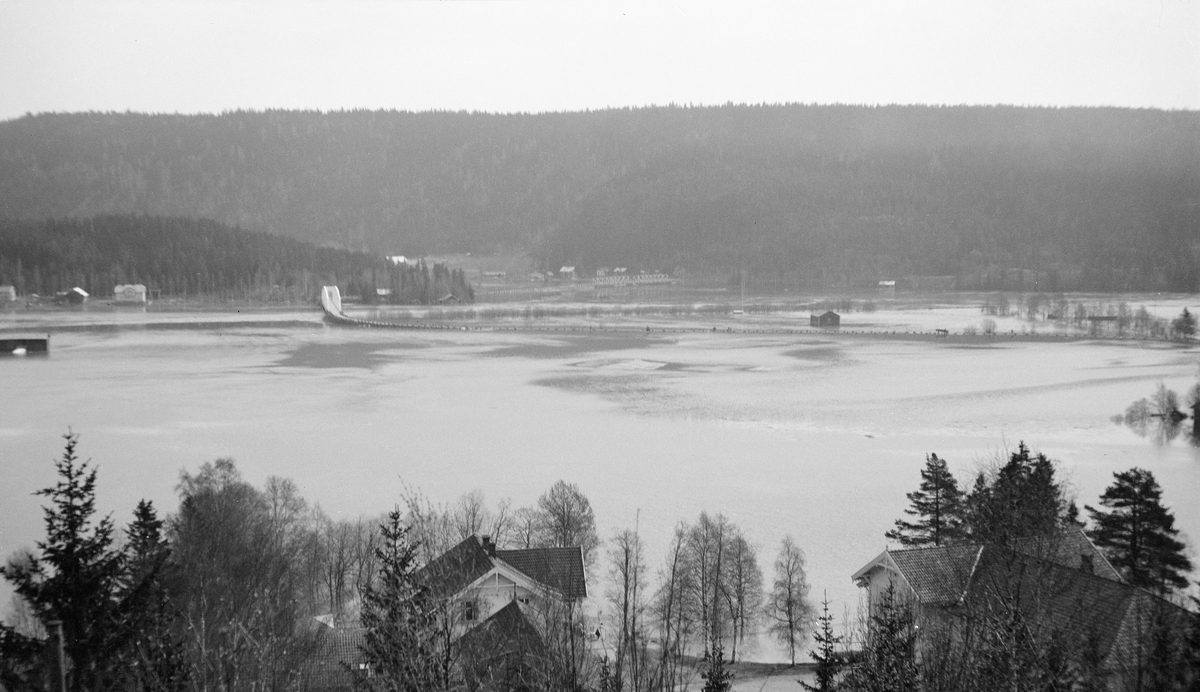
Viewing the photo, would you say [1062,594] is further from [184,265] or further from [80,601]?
[184,265]

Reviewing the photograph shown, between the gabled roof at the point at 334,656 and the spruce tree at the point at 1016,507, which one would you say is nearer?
the gabled roof at the point at 334,656

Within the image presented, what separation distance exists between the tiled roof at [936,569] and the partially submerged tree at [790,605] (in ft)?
2.76

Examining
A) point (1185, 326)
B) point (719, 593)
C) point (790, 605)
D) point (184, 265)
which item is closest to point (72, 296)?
point (184, 265)

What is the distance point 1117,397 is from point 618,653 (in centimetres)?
1197

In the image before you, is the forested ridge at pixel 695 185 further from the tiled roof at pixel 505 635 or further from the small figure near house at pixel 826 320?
the tiled roof at pixel 505 635

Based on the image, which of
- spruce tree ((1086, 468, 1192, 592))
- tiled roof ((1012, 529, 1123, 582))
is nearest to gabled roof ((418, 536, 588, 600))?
tiled roof ((1012, 529, 1123, 582))

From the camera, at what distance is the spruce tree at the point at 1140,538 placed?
16.0 feet

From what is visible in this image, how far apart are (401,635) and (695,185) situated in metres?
54.4

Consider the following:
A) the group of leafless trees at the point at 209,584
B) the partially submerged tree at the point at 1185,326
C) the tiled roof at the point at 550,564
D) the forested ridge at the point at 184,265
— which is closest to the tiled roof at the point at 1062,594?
the group of leafless trees at the point at 209,584

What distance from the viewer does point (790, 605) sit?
207 inches

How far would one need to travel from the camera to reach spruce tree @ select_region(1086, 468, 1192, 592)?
4891mm

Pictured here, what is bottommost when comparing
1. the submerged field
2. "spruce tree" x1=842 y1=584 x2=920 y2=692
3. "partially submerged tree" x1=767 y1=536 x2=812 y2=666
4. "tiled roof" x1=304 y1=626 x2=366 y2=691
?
"partially submerged tree" x1=767 y1=536 x2=812 y2=666

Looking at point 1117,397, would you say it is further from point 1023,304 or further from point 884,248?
point 884,248

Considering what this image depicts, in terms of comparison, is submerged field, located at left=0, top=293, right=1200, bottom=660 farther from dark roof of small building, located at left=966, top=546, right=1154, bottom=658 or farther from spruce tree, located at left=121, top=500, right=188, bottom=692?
spruce tree, located at left=121, top=500, right=188, bottom=692
